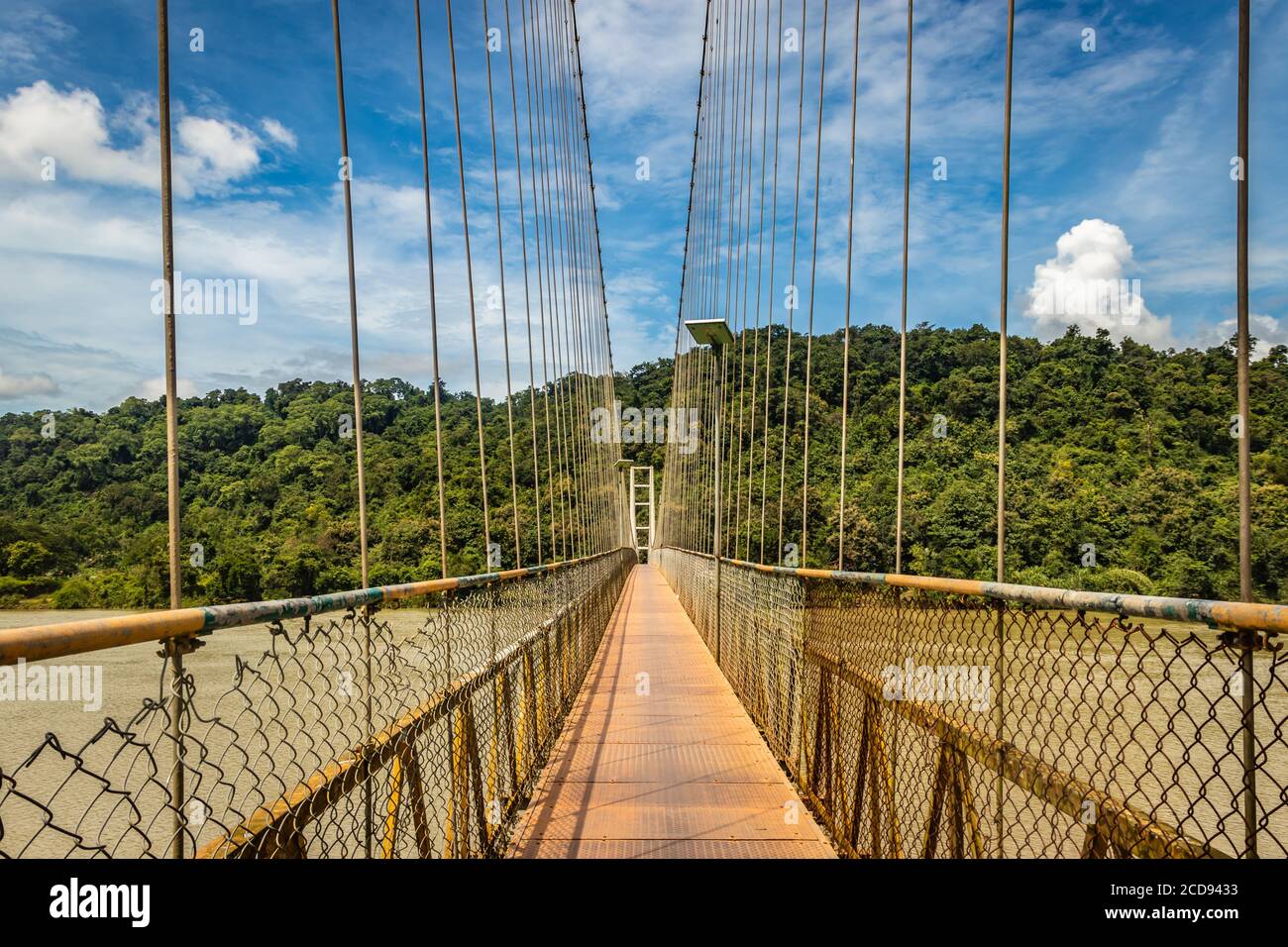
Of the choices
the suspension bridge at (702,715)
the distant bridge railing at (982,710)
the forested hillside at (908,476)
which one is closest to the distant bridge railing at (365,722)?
the suspension bridge at (702,715)

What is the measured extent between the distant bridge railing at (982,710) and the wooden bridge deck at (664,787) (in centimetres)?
17

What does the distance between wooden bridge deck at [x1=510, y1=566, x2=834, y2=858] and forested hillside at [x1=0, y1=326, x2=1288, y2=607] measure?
19.3 ft

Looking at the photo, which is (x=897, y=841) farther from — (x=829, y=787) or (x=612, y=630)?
(x=612, y=630)

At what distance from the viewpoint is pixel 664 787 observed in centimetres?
362

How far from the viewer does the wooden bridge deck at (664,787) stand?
9.50 ft

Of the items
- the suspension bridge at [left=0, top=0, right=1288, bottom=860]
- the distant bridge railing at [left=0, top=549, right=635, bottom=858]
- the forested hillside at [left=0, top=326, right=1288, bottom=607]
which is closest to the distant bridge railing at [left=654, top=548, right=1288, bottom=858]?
the suspension bridge at [left=0, top=0, right=1288, bottom=860]

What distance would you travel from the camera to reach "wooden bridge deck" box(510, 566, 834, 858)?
2.89 meters

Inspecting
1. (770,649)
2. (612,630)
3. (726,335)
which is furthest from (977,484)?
(770,649)

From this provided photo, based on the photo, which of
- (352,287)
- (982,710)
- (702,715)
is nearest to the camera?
(982,710)

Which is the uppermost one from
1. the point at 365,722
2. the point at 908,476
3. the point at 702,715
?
the point at 908,476

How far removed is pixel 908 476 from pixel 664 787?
1998 cm

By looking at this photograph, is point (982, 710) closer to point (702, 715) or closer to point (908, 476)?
point (702, 715)

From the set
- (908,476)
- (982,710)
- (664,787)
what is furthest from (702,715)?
(908,476)

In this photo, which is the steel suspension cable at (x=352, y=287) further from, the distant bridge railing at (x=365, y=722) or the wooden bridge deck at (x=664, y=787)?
the wooden bridge deck at (x=664, y=787)
